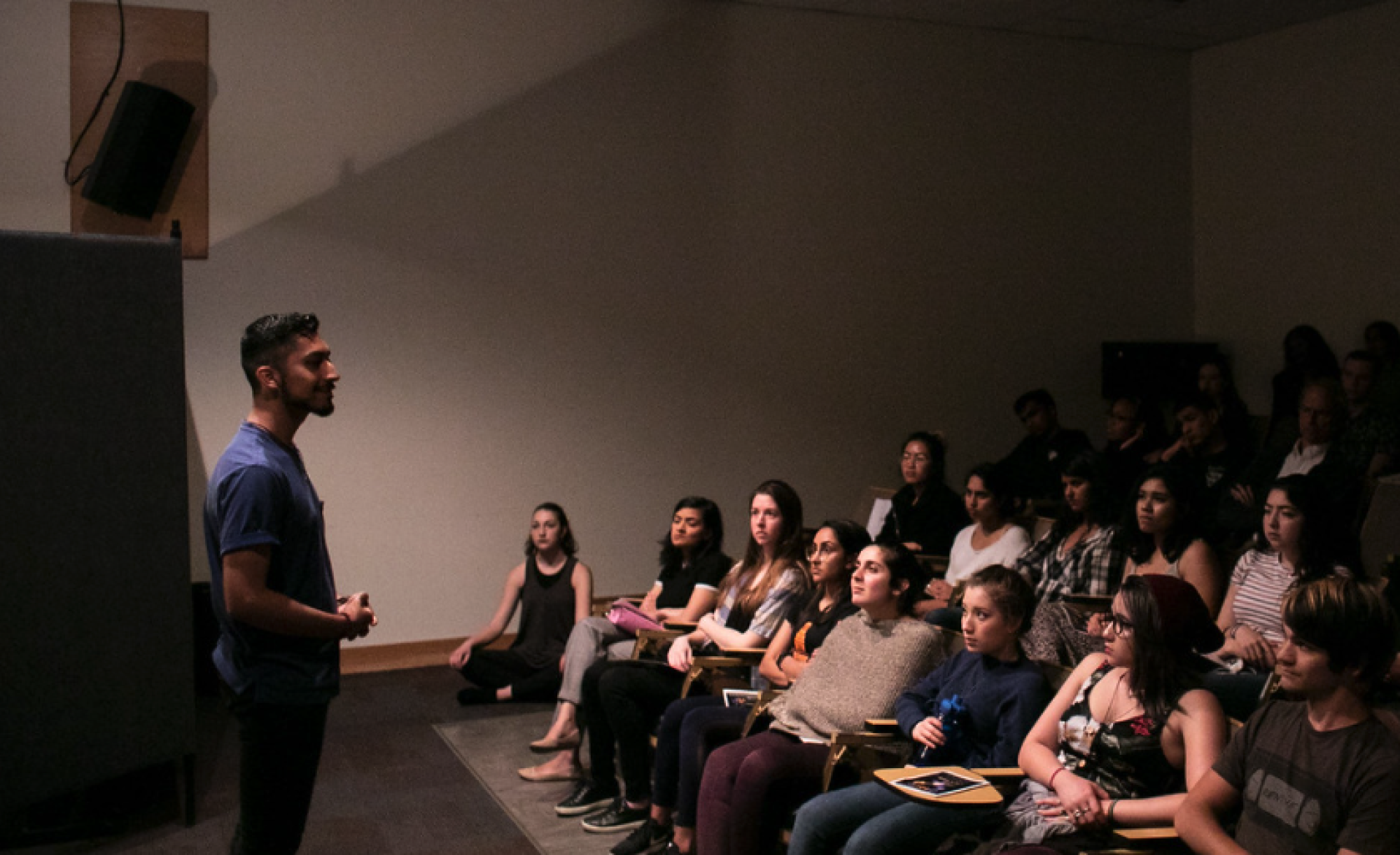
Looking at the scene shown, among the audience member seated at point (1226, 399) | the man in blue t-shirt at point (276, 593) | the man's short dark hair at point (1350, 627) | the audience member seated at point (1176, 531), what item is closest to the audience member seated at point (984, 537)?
the audience member seated at point (1176, 531)

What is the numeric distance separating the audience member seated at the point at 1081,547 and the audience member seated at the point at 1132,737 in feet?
5.33

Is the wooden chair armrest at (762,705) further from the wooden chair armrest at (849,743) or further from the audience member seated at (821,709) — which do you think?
the wooden chair armrest at (849,743)

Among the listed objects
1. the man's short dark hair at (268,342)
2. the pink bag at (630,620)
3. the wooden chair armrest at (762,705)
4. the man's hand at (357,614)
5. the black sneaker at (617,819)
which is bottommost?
the black sneaker at (617,819)

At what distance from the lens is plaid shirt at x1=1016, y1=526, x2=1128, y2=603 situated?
15.0 ft

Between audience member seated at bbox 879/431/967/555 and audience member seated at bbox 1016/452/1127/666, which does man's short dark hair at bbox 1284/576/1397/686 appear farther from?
audience member seated at bbox 879/431/967/555

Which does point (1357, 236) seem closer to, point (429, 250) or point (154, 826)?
point (429, 250)

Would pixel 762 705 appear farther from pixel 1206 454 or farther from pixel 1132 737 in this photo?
pixel 1206 454

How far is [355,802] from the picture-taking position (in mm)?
4230

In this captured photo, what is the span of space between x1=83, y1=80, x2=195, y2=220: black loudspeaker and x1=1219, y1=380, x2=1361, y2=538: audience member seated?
4948mm

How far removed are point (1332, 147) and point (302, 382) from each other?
21.8 ft

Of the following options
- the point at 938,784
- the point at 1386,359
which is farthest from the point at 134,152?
the point at 1386,359

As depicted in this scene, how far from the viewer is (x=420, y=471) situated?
6.25 meters

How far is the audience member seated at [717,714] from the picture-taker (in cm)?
369

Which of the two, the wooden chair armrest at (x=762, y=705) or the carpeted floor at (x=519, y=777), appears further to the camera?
the carpeted floor at (x=519, y=777)
